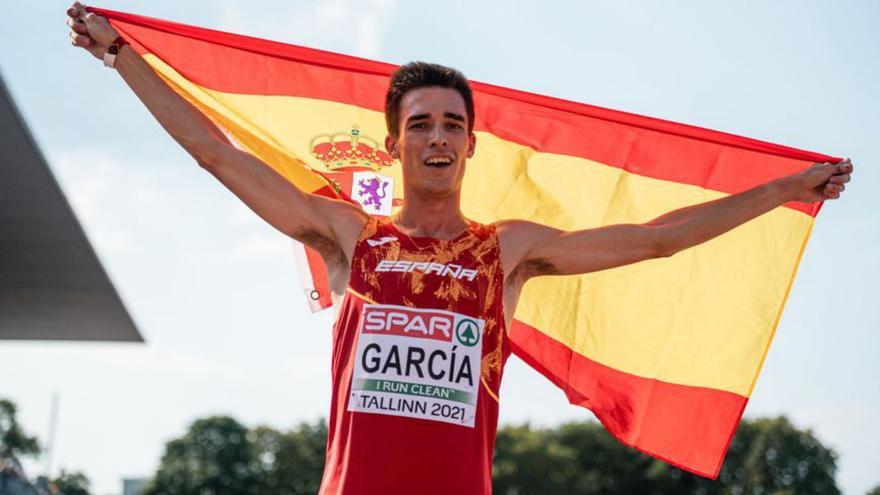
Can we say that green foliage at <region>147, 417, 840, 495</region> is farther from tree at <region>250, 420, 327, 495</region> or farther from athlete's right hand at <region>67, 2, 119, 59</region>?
athlete's right hand at <region>67, 2, 119, 59</region>

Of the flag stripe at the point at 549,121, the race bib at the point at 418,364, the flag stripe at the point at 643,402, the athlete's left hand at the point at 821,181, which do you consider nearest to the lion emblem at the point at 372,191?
the flag stripe at the point at 549,121

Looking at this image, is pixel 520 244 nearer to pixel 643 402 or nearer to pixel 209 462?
pixel 643 402

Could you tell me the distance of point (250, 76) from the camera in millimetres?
6055

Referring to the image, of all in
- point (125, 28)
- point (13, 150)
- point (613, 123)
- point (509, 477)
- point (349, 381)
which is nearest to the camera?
point (349, 381)

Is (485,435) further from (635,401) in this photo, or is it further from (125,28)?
(125,28)

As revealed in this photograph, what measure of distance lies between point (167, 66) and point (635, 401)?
2974 millimetres

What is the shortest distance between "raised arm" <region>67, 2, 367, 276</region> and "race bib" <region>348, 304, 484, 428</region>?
46cm

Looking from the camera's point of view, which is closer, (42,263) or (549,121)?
(549,121)

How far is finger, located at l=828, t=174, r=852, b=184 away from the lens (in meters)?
5.16

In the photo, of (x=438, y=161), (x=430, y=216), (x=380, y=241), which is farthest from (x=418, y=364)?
(x=438, y=161)

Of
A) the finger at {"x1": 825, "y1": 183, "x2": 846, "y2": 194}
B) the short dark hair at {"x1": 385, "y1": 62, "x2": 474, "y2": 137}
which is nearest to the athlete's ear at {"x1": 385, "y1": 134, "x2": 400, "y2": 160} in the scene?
the short dark hair at {"x1": 385, "y1": 62, "x2": 474, "y2": 137}

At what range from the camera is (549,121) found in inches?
246

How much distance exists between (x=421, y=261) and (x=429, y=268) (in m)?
0.05

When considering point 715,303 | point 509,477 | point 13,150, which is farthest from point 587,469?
point 715,303
